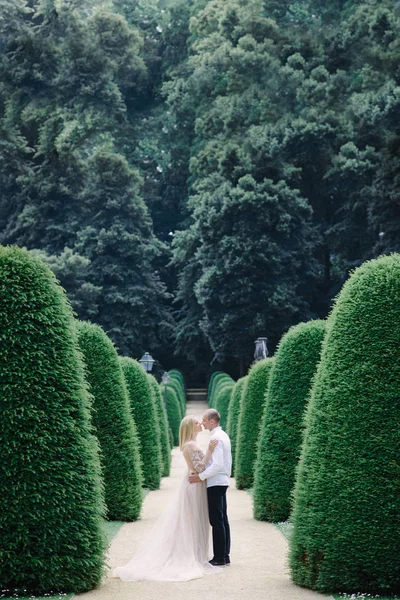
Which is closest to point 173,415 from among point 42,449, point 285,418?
point 285,418

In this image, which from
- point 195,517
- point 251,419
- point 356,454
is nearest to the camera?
point 356,454

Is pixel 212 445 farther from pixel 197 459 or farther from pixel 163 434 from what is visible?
pixel 163 434

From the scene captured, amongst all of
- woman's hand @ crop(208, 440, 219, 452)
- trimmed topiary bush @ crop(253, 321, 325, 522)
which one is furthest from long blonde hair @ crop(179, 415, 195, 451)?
trimmed topiary bush @ crop(253, 321, 325, 522)

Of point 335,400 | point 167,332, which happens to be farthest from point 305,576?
point 167,332

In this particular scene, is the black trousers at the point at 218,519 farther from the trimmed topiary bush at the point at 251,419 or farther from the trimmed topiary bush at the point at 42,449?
the trimmed topiary bush at the point at 251,419

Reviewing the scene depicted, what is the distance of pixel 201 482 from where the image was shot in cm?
916

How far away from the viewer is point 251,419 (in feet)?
56.1

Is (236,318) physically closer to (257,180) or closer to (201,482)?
(257,180)

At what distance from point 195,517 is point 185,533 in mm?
204

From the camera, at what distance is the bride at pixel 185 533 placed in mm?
8742

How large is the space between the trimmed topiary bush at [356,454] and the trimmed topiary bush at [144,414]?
8.45m

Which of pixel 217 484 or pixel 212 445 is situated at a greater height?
pixel 212 445

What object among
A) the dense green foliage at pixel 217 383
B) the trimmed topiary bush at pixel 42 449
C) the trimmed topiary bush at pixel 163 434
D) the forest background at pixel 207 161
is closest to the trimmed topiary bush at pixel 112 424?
the trimmed topiary bush at pixel 42 449

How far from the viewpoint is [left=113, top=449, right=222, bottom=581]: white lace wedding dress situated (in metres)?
8.68
